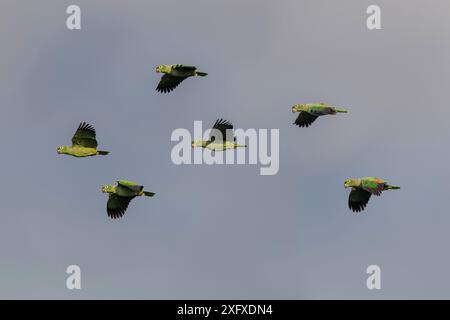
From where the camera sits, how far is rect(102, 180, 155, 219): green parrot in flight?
107m

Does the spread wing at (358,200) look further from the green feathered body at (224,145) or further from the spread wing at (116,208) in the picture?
the spread wing at (116,208)

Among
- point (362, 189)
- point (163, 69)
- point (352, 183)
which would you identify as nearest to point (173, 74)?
point (163, 69)

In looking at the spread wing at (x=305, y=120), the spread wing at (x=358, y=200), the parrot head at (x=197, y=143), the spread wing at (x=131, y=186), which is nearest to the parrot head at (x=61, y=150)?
the spread wing at (x=131, y=186)

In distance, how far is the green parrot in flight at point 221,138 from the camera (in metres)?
110

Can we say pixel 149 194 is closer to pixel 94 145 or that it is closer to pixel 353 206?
pixel 94 145

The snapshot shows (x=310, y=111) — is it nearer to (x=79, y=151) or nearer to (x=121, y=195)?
(x=121, y=195)

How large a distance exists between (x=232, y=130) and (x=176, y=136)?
5885 millimetres

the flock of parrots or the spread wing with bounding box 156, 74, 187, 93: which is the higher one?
the spread wing with bounding box 156, 74, 187, 93

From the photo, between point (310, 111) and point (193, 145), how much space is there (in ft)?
35.8

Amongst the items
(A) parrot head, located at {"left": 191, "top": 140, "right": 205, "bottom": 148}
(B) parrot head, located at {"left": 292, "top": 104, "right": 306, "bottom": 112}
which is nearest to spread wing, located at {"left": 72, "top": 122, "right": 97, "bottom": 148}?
(A) parrot head, located at {"left": 191, "top": 140, "right": 205, "bottom": 148}

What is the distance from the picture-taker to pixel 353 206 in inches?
4434

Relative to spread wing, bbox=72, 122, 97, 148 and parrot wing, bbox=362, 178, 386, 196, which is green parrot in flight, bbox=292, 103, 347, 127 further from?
spread wing, bbox=72, 122, 97, 148
